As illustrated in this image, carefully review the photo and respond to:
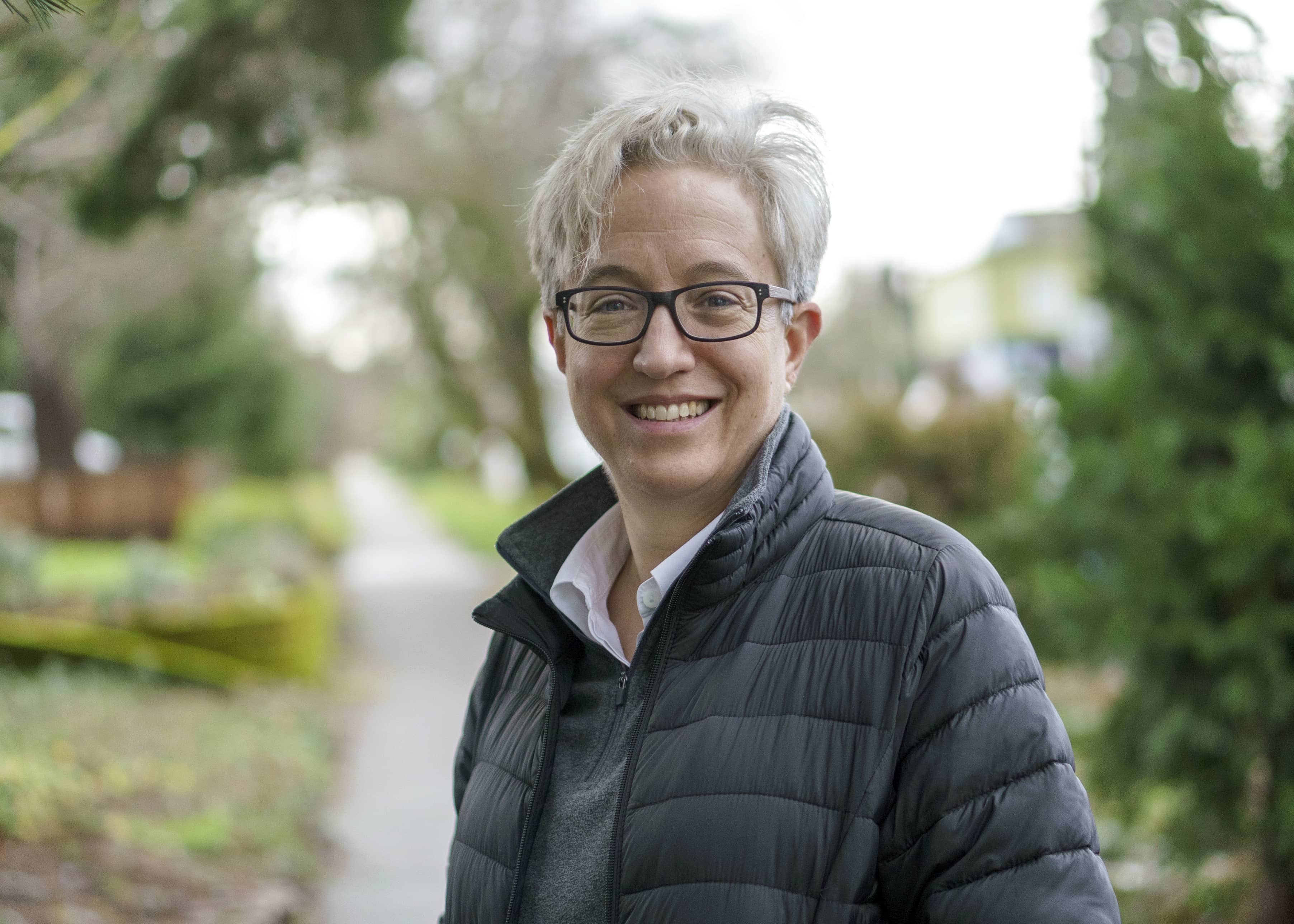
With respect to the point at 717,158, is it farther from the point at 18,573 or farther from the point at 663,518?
the point at 18,573

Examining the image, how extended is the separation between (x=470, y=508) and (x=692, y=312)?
29.4 metres

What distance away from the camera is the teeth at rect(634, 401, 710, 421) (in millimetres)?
1760

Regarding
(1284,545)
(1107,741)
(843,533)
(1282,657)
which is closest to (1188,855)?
(1107,741)

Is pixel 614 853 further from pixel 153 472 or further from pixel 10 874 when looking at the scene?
pixel 153 472

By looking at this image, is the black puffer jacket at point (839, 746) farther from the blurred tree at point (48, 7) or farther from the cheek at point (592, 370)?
the blurred tree at point (48, 7)

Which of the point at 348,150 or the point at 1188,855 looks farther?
the point at 348,150

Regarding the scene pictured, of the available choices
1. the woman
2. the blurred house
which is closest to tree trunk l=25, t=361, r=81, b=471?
the woman

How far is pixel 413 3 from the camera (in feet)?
20.7

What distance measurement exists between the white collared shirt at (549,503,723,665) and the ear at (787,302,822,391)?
11.7 inches

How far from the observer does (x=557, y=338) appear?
197 centimetres

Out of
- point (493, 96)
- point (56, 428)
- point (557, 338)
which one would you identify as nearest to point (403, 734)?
point (493, 96)

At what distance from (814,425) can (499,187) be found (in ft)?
13.8

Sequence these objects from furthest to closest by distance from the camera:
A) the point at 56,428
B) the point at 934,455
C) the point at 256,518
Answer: the point at 56,428
the point at 256,518
the point at 934,455

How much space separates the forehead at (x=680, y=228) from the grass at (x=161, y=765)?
15.8 feet
